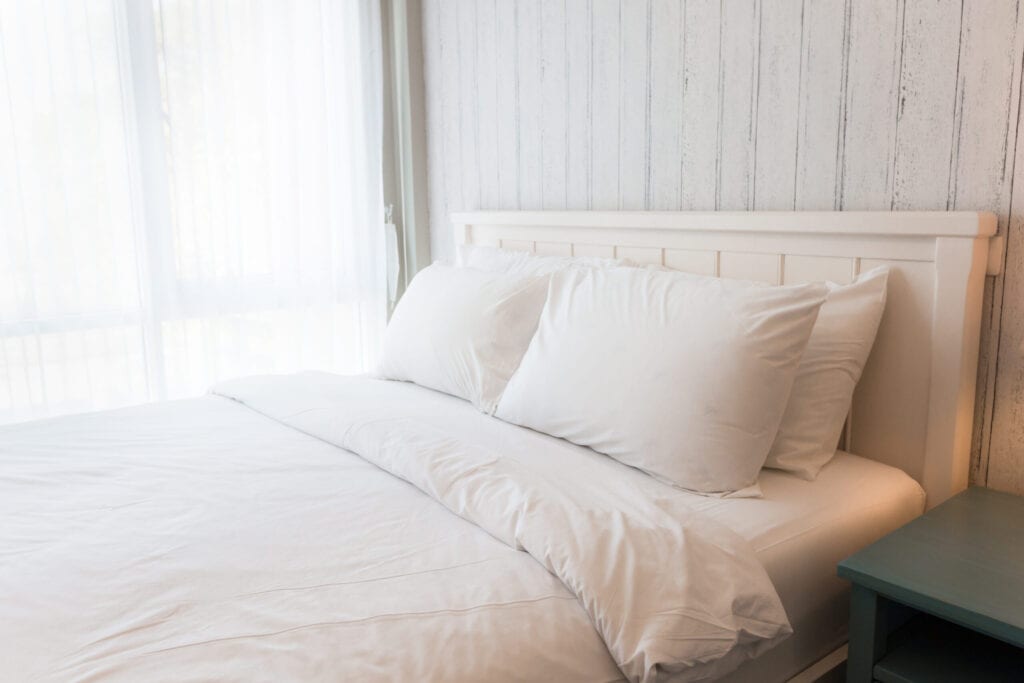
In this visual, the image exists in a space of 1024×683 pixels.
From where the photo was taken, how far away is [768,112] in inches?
72.2

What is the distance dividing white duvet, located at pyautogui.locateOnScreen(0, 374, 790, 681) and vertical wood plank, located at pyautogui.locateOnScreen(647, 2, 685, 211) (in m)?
0.85

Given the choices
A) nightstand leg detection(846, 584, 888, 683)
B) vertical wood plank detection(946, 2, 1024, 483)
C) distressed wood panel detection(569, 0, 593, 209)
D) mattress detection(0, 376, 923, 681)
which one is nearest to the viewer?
mattress detection(0, 376, 923, 681)

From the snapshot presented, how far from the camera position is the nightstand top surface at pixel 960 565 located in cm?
111

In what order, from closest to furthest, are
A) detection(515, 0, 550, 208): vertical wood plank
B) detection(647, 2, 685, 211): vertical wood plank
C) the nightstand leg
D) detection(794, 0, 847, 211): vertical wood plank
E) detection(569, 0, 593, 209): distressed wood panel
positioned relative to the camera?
the nightstand leg
detection(794, 0, 847, 211): vertical wood plank
detection(647, 2, 685, 211): vertical wood plank
detection(569, 0, 593, 209): distressed wood panel
detection(515, 0, 550, 208): vertical wood plank

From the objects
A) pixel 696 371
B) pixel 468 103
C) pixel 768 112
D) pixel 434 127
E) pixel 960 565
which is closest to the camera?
pixel 960 565

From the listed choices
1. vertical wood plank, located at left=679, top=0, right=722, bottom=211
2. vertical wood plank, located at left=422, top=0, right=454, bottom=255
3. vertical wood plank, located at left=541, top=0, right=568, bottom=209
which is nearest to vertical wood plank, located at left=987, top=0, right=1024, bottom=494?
vertical wood plank, located at left=679, top=0, right=722, bottom=211

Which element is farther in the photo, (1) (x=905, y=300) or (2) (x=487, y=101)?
(2) (x=487, y=101)

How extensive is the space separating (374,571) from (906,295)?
3.83 feet

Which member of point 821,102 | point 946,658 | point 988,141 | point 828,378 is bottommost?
point 946,658

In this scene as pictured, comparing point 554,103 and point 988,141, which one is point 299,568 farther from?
point 554,103

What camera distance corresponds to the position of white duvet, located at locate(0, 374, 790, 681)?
98 cm

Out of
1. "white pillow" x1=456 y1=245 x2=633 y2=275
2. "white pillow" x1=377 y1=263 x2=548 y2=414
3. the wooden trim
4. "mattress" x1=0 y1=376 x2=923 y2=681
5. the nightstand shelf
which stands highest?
the wooden trim

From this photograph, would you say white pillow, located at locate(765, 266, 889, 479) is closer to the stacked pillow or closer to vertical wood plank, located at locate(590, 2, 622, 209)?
the stacked pillow

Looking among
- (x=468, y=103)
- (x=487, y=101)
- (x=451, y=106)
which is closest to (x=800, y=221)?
(x=487, y=101)
